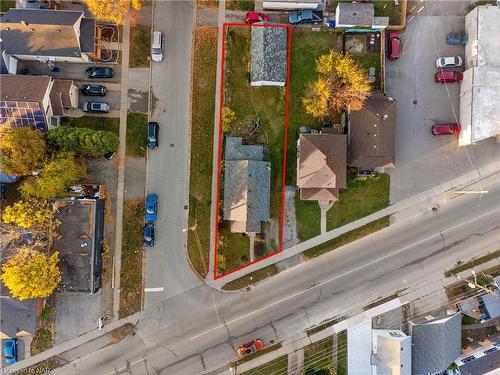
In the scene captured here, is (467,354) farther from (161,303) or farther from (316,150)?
(161,303)

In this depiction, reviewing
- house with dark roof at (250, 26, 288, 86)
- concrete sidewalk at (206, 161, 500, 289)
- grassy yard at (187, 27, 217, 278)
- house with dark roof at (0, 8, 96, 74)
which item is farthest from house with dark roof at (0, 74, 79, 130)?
concrete sidewalk at (206, 161, 500, 289)

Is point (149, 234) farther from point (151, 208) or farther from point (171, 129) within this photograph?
point (171, 129)

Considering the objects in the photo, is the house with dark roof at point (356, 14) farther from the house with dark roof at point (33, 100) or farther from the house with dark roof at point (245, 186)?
the house with dark roof at point (33, 100)

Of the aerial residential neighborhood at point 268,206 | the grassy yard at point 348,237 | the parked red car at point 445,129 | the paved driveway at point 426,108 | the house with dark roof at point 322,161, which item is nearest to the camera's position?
the house with dark roof at point 322,161

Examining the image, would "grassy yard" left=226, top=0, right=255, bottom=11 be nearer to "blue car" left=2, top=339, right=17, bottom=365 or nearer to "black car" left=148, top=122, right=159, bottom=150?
"black car" left=148, top=122, right=159, bottom=150

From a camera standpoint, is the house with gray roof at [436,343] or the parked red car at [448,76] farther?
the parked red car at [448,76]

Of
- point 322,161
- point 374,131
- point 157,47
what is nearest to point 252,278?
point 322,161

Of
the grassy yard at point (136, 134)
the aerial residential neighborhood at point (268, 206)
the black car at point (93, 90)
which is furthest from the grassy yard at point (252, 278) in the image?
the black car at point (93, 90)
